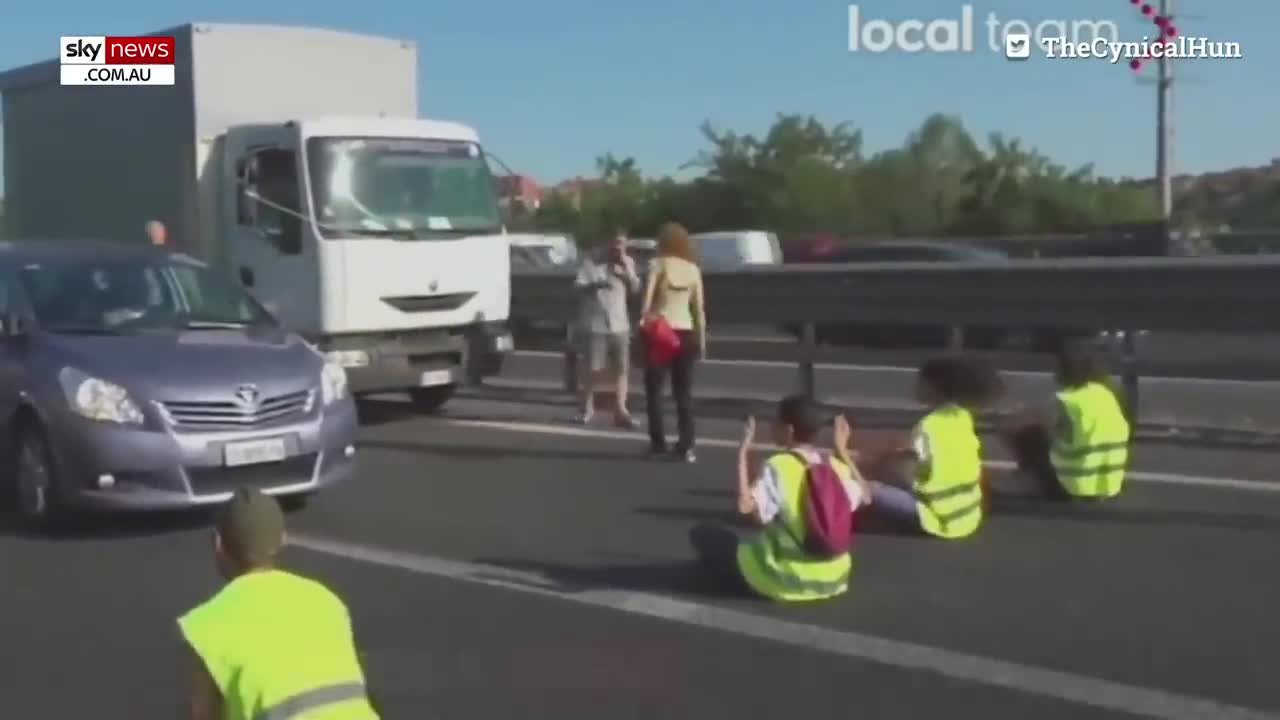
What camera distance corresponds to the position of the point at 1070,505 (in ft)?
35.0

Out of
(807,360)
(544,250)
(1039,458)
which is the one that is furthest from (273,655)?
(544,250)

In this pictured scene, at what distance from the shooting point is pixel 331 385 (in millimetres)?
11031

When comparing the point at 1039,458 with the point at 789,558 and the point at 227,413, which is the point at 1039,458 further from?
the point at 227,413

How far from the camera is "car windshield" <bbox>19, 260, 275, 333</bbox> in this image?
11070 millimetres

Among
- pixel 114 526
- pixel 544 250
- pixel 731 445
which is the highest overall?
pixel 544 250

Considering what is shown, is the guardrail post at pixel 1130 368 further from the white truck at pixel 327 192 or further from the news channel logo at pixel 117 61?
the news channel logo at pixel 117 61

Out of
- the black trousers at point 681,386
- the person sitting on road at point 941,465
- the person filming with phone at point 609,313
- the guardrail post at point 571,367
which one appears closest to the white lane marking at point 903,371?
the guardrail post at point 571,367

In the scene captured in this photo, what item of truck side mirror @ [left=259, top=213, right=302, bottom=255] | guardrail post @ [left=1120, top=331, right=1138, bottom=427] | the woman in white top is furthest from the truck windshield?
guardrail post @ [left=1120, top=331, right=1138, bottom=427]

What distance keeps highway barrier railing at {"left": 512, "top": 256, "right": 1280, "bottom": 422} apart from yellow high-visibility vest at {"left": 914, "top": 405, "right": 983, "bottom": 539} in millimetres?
A: 4276

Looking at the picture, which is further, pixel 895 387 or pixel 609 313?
pixel 895 387

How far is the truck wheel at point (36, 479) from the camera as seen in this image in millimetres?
10469

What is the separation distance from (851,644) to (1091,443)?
3500 millimetres

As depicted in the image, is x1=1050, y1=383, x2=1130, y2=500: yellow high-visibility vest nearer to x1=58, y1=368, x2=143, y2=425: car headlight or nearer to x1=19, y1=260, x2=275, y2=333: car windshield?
x1=19, y1=260, x2=275, y2=333: car windshield

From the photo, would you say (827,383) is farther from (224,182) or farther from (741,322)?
(224,182)
